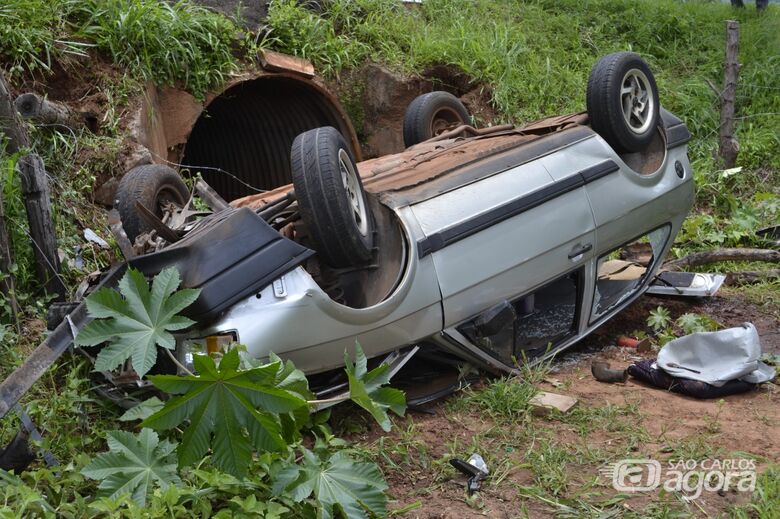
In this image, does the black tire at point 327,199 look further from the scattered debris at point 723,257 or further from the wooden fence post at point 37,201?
the scattered debris at point 723,257

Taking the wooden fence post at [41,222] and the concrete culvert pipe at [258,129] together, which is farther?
the concrete culvert pipe at [258,129]

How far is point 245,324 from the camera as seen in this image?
13.0ft

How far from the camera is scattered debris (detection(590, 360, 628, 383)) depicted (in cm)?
510

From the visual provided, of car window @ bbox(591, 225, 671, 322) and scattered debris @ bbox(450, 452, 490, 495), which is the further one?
car window @ bbox(591, 225, 671, 322)

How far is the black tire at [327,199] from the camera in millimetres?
4184

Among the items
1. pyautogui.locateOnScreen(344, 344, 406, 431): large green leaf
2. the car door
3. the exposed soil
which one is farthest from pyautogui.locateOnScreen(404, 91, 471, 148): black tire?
pyautogui.locateOnScreen(344, 344, 406, 431): large green leaf

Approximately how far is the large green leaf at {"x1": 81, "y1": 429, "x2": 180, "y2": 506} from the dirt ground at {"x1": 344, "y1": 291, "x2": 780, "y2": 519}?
0.95 metres

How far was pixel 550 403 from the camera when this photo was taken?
4.55 meters

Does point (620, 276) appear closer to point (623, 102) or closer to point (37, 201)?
point (623, 102)

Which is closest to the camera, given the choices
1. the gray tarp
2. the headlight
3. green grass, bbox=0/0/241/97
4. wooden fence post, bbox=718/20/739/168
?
the headlight

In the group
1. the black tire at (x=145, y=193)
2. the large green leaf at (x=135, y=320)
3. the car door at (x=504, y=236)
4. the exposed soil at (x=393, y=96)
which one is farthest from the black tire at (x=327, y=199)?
the exposed soil at (x=393, y=96)

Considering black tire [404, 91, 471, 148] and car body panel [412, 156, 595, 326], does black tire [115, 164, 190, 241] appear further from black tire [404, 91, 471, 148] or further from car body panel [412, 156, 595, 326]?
black tire [404, 91, 471, 148]

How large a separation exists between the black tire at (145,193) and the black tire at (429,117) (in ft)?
6.35

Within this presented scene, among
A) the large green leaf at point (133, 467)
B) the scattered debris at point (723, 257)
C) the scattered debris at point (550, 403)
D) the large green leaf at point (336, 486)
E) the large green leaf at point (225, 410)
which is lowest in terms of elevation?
the scattered debris at point (723, 257)
